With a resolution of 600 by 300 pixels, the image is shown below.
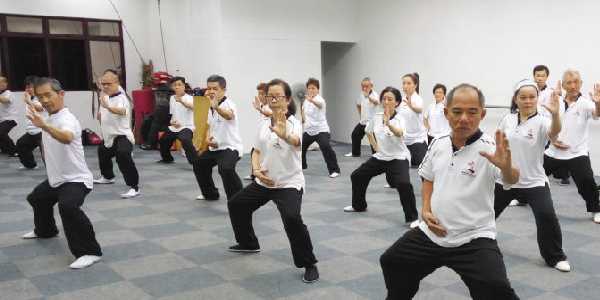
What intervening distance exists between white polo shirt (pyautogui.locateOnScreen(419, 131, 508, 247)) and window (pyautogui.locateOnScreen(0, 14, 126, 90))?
1006cm

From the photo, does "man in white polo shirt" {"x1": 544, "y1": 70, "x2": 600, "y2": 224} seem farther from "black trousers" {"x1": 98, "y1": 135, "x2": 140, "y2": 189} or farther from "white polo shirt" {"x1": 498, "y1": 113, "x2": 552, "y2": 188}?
"black trousers" {"x1": 98, "y1": 135, "x2": 140, "y2": 189}

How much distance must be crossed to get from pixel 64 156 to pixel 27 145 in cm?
448

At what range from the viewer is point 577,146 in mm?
4676

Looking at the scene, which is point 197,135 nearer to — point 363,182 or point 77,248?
point 363,182

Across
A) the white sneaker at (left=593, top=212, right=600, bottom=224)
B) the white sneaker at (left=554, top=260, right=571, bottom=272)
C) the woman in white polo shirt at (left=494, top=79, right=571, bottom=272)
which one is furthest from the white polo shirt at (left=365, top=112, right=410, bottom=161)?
the white sneaker at (left=593, top=212, right=600, bottom=224)

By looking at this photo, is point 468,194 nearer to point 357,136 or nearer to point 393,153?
point 393,153

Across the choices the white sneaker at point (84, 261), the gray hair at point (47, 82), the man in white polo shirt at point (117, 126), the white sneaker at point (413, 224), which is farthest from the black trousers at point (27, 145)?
the white sneaker at point (413, 224)

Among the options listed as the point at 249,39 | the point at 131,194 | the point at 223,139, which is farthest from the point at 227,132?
the point at 249,39

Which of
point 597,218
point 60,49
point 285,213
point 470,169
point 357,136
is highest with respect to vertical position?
point 60,49

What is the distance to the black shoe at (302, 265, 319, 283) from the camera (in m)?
3.30

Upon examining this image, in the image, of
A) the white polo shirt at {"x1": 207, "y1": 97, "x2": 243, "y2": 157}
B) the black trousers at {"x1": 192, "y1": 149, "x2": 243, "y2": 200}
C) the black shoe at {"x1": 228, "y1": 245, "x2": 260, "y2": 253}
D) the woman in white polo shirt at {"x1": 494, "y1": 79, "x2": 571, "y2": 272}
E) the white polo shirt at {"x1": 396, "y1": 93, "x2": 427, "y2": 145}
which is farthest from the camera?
the white polo shirt at {"x1": 396, "y1": 93, "x2": 427, "y2": 145}

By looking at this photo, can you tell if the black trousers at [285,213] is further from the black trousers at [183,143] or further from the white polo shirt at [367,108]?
the white polo shirt at [367,108]

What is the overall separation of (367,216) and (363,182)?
332 mm

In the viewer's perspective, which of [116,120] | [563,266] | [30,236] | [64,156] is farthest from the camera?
[116,120]
